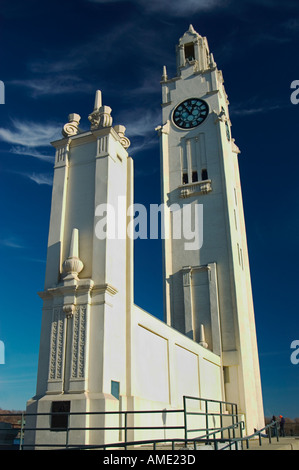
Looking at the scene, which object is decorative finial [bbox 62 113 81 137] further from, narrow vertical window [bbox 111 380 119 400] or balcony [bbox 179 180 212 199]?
balcony [bbox 179 180 212 199]

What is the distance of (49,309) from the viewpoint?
1551 cm

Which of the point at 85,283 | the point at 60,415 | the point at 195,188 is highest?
the point at 195,188

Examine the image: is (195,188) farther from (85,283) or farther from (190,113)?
(85,283)

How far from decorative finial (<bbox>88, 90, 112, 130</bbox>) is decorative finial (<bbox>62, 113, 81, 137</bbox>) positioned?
2.33ft

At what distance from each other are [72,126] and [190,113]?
23.4m

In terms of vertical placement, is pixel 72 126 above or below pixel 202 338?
above

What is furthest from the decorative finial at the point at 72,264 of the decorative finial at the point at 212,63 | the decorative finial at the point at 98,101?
the decorative finial at the point at 212,63

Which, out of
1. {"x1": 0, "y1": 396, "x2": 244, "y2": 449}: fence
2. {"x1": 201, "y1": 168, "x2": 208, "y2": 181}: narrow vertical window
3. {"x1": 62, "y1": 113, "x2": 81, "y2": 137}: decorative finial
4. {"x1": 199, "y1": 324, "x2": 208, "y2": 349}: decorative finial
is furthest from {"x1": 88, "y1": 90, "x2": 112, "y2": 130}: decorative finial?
{"x1": 201, "y1": 168, "x2": 208, "y2": 181}: narrow vertical window

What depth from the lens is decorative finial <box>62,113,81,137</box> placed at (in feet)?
60.8

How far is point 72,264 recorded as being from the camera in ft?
51.2

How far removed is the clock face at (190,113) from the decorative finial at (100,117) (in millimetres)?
21351

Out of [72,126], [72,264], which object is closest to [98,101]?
[72,126]
